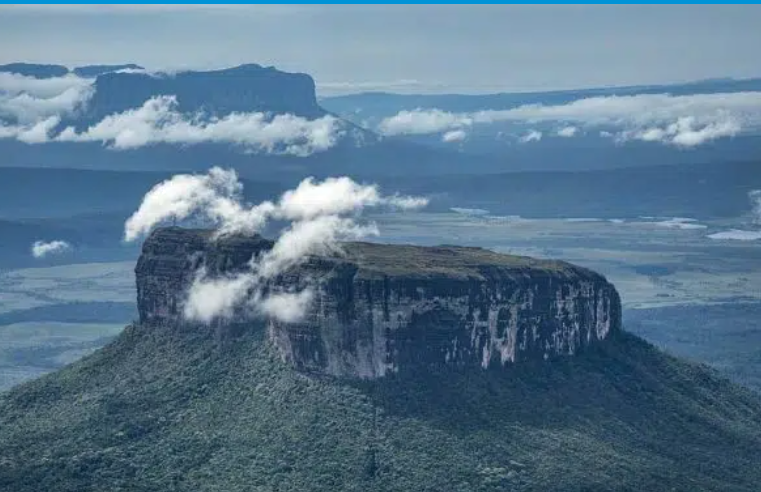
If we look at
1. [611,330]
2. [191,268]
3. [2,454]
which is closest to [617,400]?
[611,330]

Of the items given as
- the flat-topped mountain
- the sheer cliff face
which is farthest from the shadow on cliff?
the sheer cliff face

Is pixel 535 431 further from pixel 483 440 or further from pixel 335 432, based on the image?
pixel 335 432

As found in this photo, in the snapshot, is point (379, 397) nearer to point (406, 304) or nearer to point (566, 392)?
point (406, 304)

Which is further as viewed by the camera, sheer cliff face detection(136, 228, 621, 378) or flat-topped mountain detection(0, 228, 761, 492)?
sheer cliff face detection(136, 228, 621, 378)

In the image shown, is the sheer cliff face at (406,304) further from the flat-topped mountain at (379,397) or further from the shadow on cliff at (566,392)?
the shadow on cliff at (566,392)

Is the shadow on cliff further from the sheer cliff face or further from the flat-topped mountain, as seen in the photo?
the sheer cliff face
